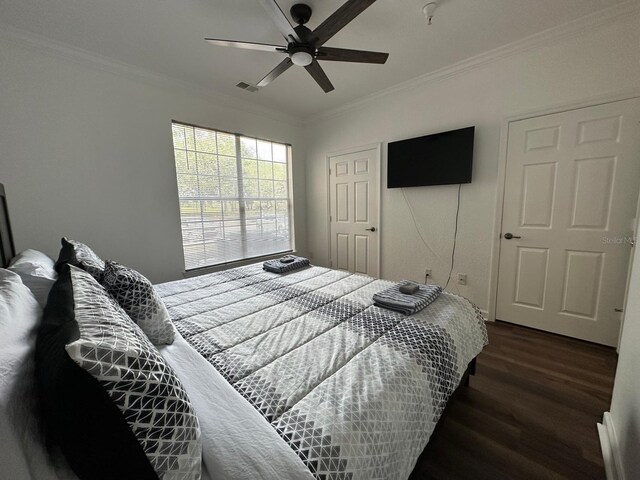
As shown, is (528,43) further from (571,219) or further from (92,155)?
(92,155)

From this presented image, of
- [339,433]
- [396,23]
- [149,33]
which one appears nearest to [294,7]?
[396,23]

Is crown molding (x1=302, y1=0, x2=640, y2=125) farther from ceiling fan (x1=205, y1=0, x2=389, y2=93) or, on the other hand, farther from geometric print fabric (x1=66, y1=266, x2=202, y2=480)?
geometric print fabric (x1=66, y1=266, x2=202, y2=480)

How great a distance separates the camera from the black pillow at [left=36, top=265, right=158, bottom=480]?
0.45 meters

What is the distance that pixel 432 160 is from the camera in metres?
2.84

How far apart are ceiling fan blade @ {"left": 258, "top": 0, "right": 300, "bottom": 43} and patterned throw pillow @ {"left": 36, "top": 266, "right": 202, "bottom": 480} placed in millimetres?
1695

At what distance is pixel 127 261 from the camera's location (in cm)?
261

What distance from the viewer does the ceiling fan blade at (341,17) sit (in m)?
1.38

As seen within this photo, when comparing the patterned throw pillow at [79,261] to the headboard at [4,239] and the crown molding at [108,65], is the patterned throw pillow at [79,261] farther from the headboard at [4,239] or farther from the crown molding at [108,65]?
the crown molding at [108,65]

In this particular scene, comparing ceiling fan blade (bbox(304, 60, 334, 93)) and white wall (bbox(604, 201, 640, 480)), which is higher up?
ceiling fan blade (bbox(304, 60, 334, 93))

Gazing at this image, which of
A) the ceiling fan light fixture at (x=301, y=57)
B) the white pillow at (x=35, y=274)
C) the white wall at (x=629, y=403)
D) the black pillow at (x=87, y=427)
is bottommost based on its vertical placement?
the white wall at (x=629, y=403)

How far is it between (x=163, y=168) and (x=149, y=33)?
1192 mm

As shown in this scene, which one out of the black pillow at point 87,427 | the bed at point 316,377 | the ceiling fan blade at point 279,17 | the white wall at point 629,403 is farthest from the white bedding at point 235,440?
the ceiling fan blade at point 279,17

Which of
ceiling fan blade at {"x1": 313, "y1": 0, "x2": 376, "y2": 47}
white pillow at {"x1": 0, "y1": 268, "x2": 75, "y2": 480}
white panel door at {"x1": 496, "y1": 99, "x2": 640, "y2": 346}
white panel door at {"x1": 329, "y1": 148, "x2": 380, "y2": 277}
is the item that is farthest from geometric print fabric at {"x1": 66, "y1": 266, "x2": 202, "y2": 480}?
white panel door at {"x1": 329, "y1": 148, "x2": 380, "y2": 277}

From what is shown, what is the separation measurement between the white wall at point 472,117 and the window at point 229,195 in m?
0.87
